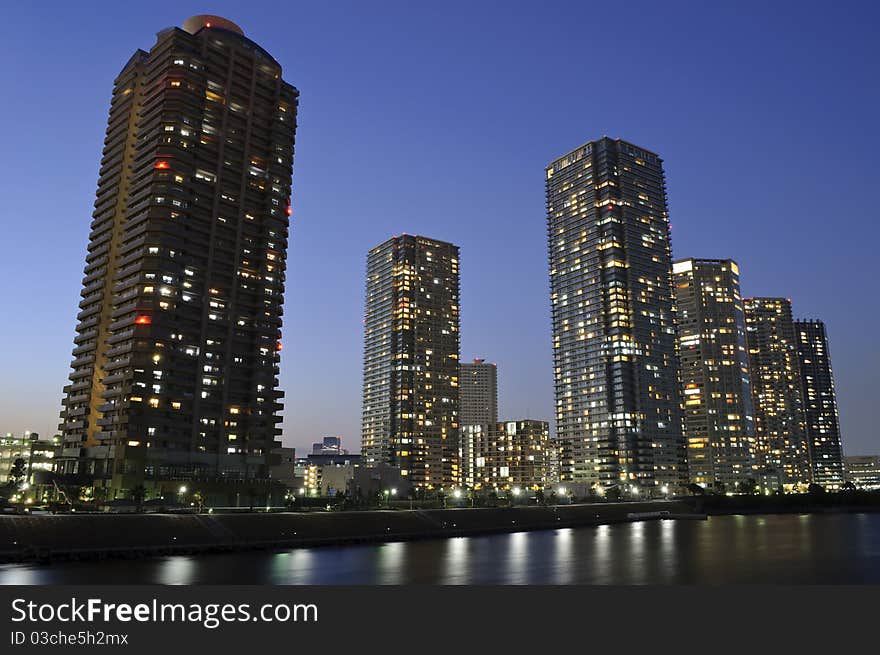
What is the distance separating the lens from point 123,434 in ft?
576

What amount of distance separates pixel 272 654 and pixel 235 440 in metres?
186

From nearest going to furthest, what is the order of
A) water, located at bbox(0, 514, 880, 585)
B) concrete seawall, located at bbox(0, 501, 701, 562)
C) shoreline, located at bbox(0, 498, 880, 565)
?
water, located at bbox(0, 514, 880, 585) → shoreline, located at bbox(0, 498, 880, 565) → concrete seawall, located at bbox(0, 501, 701, 562)

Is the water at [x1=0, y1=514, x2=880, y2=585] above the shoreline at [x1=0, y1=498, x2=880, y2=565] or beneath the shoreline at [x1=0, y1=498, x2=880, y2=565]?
beneath

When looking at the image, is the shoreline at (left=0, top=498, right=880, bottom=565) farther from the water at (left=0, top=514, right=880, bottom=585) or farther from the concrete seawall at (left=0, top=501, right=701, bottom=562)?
the water at (left=0, top=514, right=880, bottom=585)

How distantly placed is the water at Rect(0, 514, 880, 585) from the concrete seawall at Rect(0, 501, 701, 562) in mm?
3595

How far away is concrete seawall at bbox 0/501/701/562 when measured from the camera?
279 feet

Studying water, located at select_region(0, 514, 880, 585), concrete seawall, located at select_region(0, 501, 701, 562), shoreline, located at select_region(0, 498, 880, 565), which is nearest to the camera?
water, located at select_region(0, 514, 880, 585)

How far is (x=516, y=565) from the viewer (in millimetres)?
93562

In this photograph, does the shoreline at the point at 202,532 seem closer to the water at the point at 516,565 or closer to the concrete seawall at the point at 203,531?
the concrete seawall at the point at 203,531

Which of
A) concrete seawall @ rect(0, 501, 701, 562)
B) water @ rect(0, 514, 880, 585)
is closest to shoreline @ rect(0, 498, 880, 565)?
concrete seawall @ rect(0, 501, 701, 562)

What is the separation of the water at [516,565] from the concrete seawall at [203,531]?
3595 millimetres

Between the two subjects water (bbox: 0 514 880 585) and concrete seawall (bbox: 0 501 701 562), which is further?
concrete seawall (bbox: 0 501 701 562)

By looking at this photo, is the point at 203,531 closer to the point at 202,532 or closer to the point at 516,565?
the point at 202,532

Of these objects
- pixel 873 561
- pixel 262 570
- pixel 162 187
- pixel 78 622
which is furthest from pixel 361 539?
pixel 162 187
